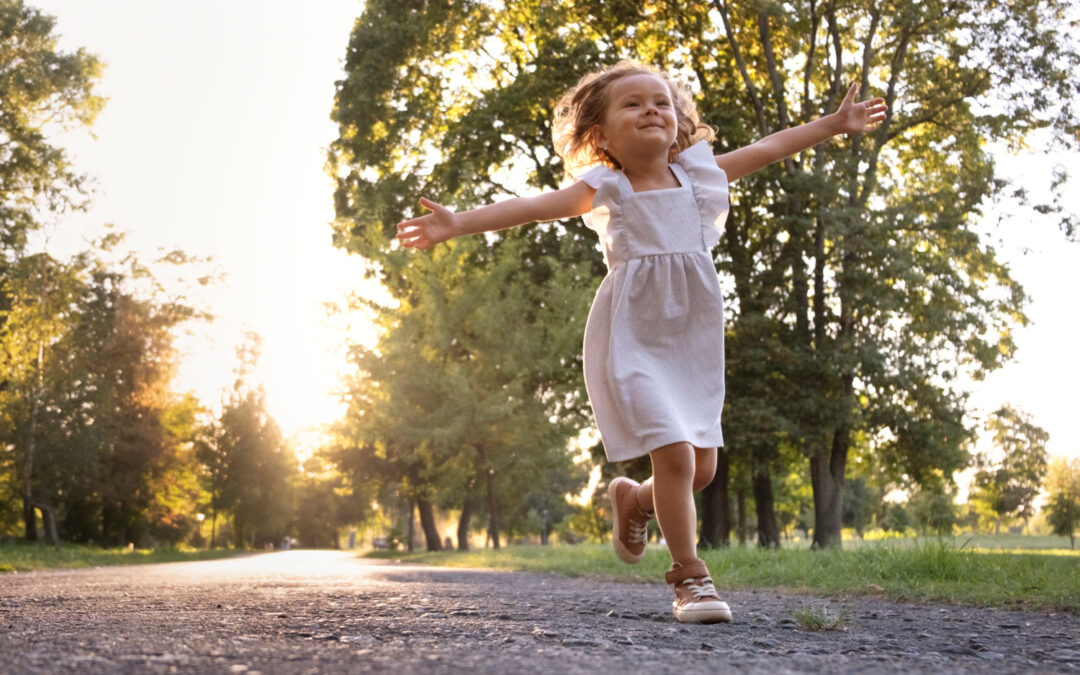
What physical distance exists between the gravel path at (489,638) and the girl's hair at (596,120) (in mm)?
2043

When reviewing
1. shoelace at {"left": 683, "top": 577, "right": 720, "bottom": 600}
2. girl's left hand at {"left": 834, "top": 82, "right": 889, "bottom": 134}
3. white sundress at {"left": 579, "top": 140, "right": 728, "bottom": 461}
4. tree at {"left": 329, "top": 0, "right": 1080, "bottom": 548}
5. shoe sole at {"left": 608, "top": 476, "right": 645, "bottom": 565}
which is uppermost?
tree at {"left": 329, "top": 0, "right": 1080, "bottom": 548}

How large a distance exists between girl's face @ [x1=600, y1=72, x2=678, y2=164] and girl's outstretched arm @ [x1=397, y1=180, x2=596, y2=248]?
0.30 metres

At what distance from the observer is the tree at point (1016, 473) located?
1961 inches

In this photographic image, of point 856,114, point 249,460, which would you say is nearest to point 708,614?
point 856,114

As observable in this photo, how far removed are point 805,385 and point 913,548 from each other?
1113 cm

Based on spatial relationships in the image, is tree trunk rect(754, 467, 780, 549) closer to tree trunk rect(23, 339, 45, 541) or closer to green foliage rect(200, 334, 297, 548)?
tree trunk rect(23, 339, 45, 541)

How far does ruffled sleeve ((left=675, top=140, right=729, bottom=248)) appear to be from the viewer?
4.15m

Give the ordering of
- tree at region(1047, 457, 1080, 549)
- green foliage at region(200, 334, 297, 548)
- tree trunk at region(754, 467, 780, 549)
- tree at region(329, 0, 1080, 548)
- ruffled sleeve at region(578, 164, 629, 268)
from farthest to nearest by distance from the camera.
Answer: tree at region(1047, 457, 1080, 549) < green foliage at region(200, 334, 297, 548) < tree trunk at region(754, 467, 780, 549) < tree at region(329, 0, 1080, 548) < ruffled sleeve at region(578, 164, 629, 268)

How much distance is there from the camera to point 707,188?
418cm

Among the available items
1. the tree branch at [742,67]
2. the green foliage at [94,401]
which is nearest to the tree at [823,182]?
the tree branch at [742,67]

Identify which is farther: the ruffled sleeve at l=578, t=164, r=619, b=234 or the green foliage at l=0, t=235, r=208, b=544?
the green foliage at l=0, t=235, r=208, b=544

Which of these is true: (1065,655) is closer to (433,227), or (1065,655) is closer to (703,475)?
(703,475)

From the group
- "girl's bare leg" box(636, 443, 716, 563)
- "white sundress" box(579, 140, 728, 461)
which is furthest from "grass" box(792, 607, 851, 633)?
"white sundress" box(579, 140, 728, 461)

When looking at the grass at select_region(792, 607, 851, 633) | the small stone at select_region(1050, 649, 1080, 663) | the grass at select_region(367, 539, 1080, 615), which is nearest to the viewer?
the small stone at select_region(1050, 649, 1080, 663)
